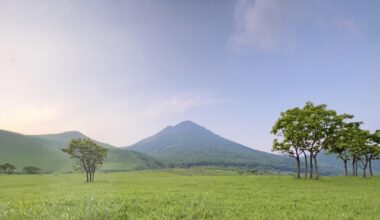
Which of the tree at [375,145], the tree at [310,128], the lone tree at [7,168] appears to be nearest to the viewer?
the tree at [310,128]

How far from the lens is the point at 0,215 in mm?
12852

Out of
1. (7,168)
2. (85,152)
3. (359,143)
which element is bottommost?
(7,168)

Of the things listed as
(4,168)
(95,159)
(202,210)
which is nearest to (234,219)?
(202,210)

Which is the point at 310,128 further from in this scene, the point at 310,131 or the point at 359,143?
the point at 359,143

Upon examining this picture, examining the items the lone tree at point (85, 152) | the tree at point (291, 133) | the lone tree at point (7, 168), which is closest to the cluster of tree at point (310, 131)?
the tree at point (291, 133)

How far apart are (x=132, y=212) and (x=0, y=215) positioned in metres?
5.17

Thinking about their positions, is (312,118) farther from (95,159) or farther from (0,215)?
(0,215)

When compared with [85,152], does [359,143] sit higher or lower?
higher

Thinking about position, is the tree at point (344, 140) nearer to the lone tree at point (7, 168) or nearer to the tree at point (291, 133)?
the tree at point (291, 133)

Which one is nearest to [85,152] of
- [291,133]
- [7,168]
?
[291,133]

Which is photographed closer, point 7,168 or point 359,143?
point 359,143

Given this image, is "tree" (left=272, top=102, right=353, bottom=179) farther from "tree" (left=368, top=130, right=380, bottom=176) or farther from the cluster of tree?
"tree" (left=368, top=130, right=380, bottom=176)

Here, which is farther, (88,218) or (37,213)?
(37,213)

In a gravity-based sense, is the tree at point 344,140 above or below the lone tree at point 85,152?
above
